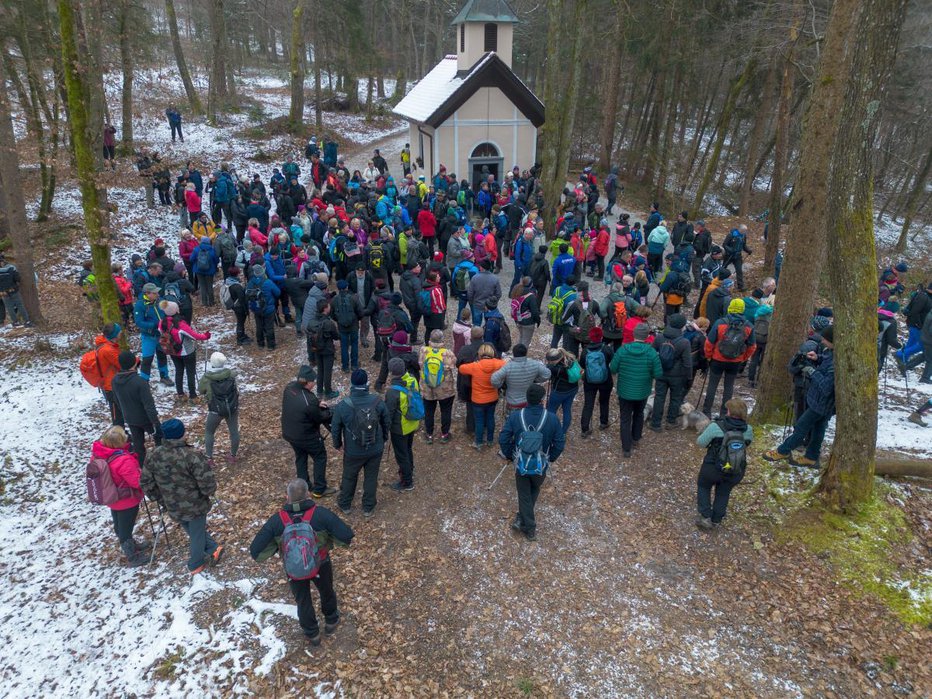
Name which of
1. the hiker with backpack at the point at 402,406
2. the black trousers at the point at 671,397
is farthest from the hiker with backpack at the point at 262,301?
the black trousers at the point at 671,397

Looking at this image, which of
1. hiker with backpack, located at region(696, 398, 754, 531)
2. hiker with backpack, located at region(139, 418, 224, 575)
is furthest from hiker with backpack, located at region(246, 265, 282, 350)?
hiker with backpack, located at region(696, 398, 754, 531)

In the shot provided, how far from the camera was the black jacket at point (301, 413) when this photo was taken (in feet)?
23.0

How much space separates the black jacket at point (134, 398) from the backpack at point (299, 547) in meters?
3.59

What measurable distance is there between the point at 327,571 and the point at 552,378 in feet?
13.1

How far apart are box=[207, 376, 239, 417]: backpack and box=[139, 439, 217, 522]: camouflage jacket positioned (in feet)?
5.98

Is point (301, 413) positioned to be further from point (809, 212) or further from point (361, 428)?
point (809, 212)

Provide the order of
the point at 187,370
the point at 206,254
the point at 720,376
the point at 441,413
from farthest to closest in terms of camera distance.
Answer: the point at 206,254 < the point at 187,370 < the point at 720,376 < the point at 441,413

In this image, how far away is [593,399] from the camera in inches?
350

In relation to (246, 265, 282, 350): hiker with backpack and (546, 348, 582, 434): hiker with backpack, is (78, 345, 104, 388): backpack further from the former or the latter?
(546, 348, 582, 434): hiker with backpack

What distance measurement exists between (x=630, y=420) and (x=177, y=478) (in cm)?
593

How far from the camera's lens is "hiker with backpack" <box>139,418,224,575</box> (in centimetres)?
604

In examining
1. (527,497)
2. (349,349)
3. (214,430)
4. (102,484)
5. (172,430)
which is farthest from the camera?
(349,349)

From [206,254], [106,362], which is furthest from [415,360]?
[206,254]

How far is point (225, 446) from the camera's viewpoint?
356 inches
